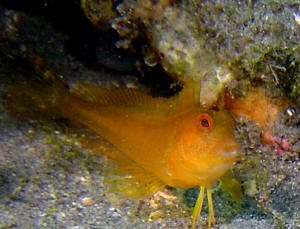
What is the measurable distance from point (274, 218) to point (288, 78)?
1.23 meters

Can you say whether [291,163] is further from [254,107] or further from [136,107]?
[136,107]

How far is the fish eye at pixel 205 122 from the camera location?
2.43 meters

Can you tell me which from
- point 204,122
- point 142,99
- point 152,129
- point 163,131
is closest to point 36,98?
point 142,99

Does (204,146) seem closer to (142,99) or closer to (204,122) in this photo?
(204,122)

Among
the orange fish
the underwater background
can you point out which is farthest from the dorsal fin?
the underwater background

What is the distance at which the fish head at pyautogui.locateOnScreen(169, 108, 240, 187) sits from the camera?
2.39m

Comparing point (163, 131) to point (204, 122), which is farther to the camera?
point (163, 131)

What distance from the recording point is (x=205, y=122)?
8.02 feet

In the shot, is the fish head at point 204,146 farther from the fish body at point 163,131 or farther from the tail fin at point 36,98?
the tail fin at point 36,98

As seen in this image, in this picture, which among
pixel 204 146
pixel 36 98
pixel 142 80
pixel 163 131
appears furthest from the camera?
pixel 142 80

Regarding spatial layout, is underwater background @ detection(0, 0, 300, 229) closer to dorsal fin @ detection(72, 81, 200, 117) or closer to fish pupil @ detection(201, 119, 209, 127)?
dorsal fin @ detection(72, 81, 200, 117)

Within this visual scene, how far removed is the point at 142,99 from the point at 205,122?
77 centimetres

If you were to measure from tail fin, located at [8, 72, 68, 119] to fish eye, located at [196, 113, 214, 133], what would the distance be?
1523 millimetres

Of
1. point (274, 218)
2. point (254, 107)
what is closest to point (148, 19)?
point (254, 107)
